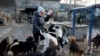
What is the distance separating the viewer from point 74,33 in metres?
13.7

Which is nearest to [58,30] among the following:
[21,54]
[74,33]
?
[21,54]

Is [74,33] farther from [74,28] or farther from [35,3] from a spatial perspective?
[35,3]

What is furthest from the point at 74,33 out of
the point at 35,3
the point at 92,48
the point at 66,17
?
the point at 35,3

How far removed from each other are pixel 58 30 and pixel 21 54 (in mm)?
2087

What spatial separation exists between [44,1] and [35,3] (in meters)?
1.40

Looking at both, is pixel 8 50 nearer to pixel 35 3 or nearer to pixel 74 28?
pixel 74 28

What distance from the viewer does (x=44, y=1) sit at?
35.6 meters

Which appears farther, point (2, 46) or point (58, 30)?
point (58, 30)

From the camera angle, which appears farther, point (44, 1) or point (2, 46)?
point (44, 1)

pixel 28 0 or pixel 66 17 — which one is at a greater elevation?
pixel 28 0

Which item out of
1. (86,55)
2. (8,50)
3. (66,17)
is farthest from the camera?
(66,17)

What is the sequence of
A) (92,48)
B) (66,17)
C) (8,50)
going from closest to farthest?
(8,50) → (92,48) → (66,17)

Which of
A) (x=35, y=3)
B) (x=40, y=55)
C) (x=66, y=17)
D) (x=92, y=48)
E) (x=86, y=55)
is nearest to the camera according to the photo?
(x=40, y=55)

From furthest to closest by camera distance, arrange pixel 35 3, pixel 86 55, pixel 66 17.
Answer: pixel 35 3, pixel 66 17, pixel 86 55
